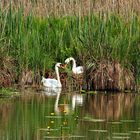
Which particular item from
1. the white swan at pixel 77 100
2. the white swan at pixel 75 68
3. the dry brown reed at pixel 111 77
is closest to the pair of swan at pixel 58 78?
the white swan at pixel 75 68

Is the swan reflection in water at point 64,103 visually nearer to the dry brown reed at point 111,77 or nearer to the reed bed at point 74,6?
the dry brown reed at point 111,77

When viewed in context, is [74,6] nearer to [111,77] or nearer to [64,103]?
[111,77]

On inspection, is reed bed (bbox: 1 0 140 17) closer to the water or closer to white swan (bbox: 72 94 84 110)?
the water

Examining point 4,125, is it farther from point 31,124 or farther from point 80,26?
point 80,26

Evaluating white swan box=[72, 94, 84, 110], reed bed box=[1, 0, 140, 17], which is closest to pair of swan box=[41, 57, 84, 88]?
white swan box=[72, 94, 84, 110]

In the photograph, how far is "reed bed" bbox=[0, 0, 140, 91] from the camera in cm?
1741

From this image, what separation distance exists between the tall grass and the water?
1.06 m

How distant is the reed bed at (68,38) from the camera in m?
17.4

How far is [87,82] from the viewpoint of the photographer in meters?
17.6

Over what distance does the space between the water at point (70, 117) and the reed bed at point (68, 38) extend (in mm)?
1023

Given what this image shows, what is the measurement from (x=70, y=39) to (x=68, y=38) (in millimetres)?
196

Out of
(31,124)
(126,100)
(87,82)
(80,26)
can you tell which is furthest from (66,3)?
(31,124)

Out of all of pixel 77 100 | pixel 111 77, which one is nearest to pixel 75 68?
pixel 111 77

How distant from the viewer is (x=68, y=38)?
1834 cm
